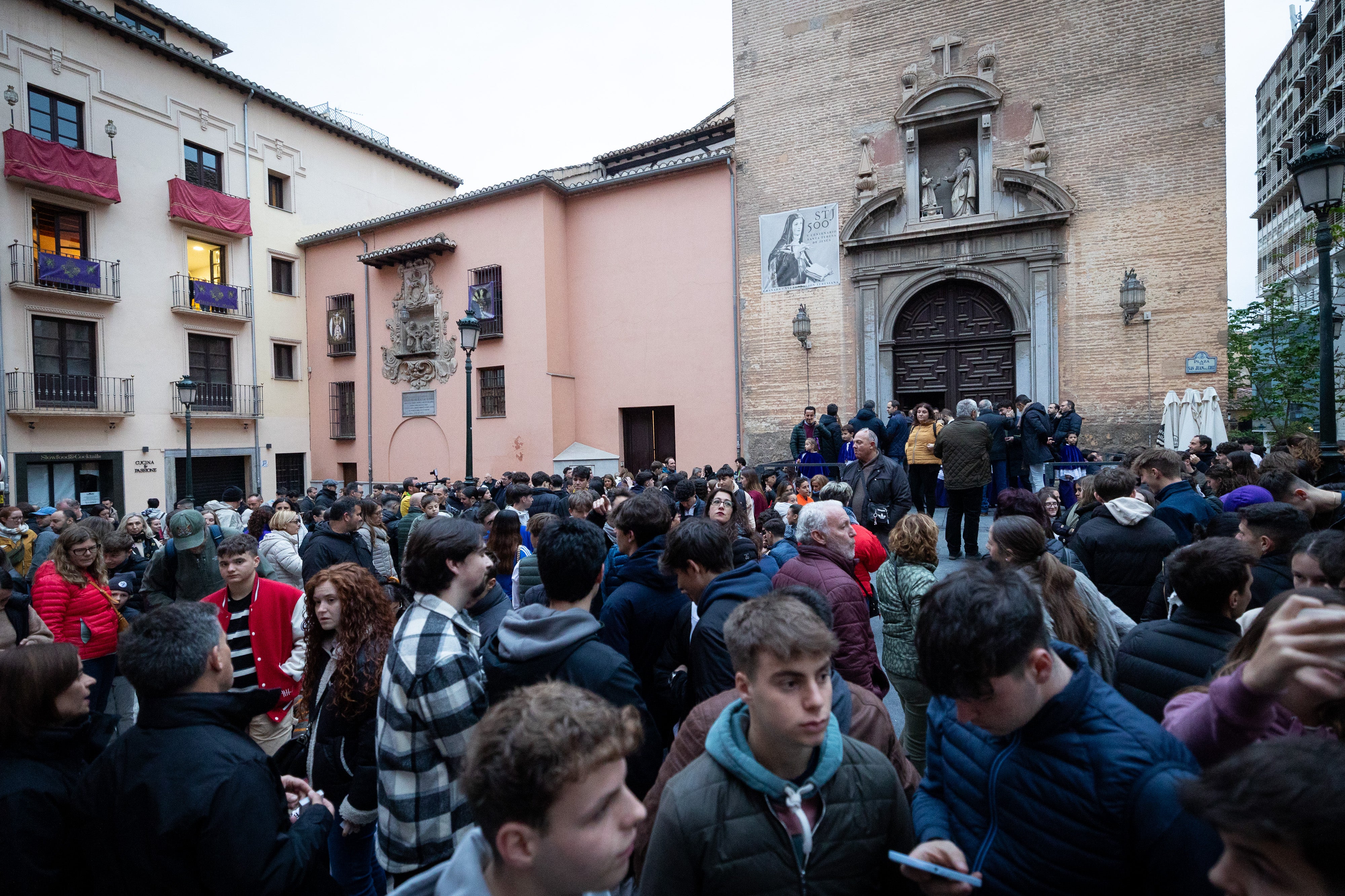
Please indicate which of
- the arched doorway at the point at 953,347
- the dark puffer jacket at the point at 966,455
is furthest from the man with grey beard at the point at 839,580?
the arched doorway at the point at 953,347

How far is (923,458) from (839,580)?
6134mm

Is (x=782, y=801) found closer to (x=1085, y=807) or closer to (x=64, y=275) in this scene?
(x=1085, y=807)

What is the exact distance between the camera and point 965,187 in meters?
14.2

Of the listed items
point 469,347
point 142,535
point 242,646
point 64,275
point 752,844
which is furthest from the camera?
point 64,275

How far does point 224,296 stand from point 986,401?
21773 millimetres

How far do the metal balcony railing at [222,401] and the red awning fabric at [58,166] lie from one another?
545 cm

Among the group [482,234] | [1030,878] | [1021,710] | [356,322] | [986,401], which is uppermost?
[482,234]

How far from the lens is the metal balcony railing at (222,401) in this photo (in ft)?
67.0

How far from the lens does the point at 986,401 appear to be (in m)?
11.2

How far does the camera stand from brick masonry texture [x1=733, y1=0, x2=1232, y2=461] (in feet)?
40.7

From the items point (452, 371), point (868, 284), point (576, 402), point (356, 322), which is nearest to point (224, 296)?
point (356, 322)

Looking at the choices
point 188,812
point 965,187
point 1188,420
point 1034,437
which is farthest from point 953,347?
point 188,812

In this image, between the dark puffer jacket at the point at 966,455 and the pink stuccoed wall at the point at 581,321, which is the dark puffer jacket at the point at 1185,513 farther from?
the pink stuccoed wall at the point at 581,321

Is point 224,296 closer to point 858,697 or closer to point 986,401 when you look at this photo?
point 986,401
